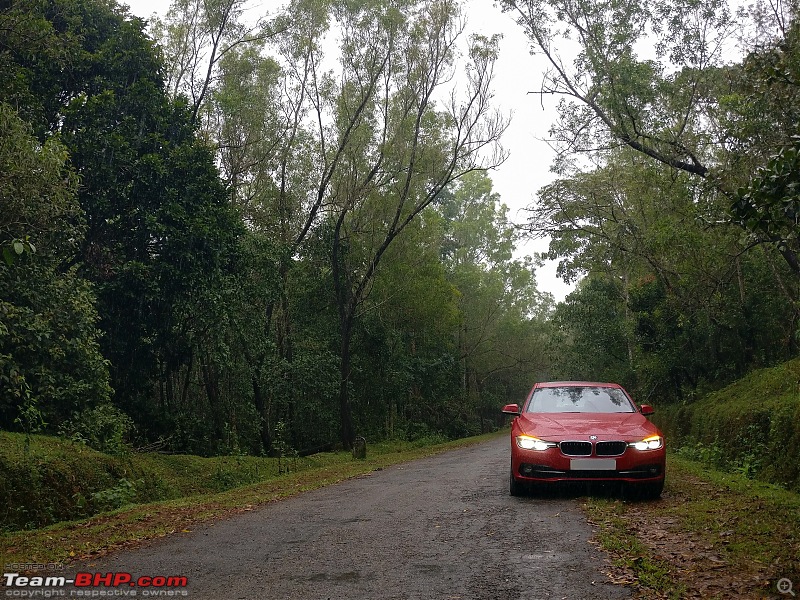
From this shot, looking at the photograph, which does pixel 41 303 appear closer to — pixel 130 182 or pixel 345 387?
pixel 130 182

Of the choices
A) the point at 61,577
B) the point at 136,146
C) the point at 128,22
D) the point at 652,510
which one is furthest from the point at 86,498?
the point at 128,22

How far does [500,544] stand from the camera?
6.12 metres

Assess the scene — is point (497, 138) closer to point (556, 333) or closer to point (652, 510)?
point (652, 510)

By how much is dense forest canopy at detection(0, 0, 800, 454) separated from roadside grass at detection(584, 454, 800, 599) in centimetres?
Answer: 274

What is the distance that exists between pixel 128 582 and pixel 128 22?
54.3 feet

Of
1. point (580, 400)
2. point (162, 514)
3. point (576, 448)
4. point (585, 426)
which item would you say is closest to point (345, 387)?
point (580, 400)

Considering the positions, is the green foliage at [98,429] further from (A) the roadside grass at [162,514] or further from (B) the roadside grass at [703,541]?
(B) the roadside grass at [703,541]

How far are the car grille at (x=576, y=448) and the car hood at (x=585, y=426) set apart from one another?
73 mm

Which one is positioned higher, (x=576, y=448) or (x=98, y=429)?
(x=576, y=448)

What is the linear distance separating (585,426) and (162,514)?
5687mm

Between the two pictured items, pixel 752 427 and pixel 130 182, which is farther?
pixel 130 182

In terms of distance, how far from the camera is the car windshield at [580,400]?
9781mm

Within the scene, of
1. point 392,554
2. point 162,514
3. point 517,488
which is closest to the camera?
point 392,554

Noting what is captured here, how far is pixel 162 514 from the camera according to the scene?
29.6 ft
